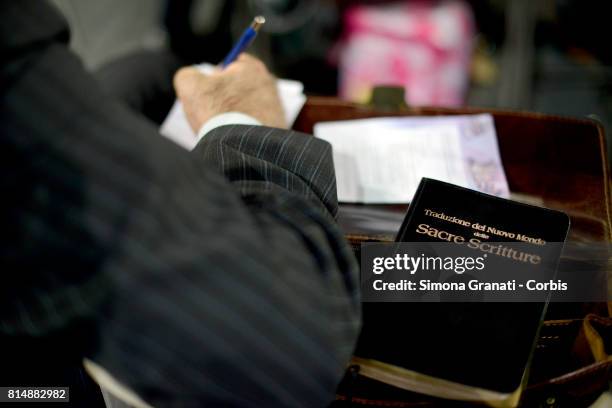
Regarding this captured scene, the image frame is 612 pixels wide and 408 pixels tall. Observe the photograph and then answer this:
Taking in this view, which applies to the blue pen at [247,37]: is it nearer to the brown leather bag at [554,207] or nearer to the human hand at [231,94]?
the human hand at [231,94]

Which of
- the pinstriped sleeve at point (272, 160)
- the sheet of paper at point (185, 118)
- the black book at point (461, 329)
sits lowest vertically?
the black book at point (461, 329)

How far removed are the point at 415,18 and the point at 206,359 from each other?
1200 mm

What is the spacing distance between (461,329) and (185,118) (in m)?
0.52

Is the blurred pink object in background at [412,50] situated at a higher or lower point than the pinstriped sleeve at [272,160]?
lower

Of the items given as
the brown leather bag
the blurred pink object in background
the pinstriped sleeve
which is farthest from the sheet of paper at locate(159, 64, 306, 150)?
the blurred pink object in background

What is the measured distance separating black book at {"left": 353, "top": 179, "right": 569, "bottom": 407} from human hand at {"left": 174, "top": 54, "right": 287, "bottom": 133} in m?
0.28

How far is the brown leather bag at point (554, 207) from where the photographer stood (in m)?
0.53

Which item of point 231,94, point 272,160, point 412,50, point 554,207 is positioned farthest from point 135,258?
point 412,50

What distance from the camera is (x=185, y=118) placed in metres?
0.79

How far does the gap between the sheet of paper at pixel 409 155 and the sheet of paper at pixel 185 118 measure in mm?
51

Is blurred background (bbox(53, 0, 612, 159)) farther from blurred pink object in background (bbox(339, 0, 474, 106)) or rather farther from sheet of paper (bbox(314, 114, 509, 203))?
sheet of paper (bbox(314, 114, 509, 203))

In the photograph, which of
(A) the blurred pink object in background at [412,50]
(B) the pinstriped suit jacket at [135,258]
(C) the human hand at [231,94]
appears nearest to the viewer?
(B) the pinstriped suit jacket at [135,258]

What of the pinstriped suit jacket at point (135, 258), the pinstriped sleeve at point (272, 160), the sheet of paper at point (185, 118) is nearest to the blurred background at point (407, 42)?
the sheet of paper at point (185, 118)

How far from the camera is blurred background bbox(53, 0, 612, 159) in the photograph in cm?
134
